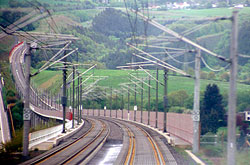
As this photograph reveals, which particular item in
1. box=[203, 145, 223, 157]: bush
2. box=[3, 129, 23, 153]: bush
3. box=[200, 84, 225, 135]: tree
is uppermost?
box=[200, 84, 225, 135]: tree

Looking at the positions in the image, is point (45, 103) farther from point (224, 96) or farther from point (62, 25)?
point (224, 96)

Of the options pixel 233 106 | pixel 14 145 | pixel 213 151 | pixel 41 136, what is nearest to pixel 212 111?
pixel 41 136

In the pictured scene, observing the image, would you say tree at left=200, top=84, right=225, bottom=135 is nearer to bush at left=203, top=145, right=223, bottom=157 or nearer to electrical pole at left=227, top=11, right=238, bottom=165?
bush at left=203, top=145, right=223, bottom=157

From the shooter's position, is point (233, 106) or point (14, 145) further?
point (14, 145)

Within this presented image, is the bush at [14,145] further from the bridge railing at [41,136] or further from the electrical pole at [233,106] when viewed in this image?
the electrical pole at [233,106]

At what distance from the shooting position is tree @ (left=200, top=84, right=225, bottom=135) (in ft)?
147

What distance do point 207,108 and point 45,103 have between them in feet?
121

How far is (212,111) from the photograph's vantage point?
51.4 metres

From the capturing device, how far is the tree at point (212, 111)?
44744mm

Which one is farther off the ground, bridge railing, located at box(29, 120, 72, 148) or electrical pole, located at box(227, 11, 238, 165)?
electrical pole, located at box(227, 11, 238, 165)

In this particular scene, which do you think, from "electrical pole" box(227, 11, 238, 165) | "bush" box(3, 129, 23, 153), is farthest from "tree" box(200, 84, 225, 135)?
"electrical pole" box(227, 11, 238, 165)

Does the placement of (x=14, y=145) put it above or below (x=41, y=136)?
below

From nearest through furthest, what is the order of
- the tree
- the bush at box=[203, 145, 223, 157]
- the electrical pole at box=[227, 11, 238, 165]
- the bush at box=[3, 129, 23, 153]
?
the electrical pole at box=[227, 11, 238, 165]
the bush at box=[203, 145, 223, 157]
the bush at box=[3, 129, 23, 153]
the tree

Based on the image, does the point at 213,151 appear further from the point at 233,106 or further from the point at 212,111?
the point at 212,111
